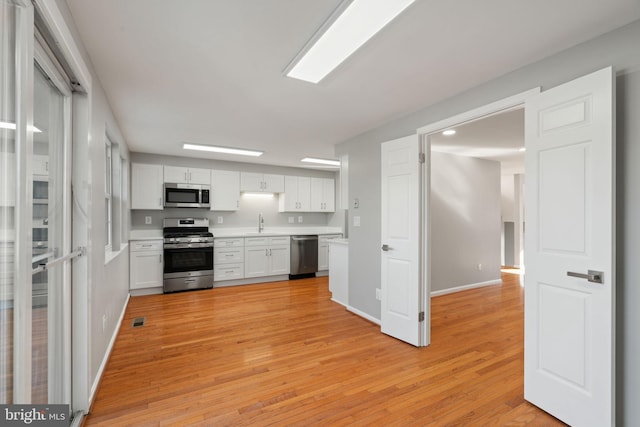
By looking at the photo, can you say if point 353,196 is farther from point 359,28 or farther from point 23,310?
point 23,310

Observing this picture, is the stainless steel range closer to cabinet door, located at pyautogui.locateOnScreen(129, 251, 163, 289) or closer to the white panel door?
cabinet door, located at pyautogui.locateOnScreen(129, 251, 163, 289)

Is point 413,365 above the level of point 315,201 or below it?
below

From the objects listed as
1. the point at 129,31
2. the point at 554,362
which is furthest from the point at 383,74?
the point at 554,362

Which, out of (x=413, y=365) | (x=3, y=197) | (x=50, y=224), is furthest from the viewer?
(x=413, y=365)

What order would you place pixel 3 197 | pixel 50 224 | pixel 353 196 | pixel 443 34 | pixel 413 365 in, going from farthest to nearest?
pixel 353 196, pixel 413 365, pixel 443 34, pixel 50 224, pixel 3 197

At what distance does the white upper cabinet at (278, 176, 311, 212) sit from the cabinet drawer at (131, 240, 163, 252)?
2483mm

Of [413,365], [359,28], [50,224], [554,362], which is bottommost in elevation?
[413,365]

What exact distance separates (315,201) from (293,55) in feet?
15.8

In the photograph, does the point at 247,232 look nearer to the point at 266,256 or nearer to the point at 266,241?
the point at 266,241

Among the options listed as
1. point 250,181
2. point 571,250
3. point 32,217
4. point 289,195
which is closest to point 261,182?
point 250,181

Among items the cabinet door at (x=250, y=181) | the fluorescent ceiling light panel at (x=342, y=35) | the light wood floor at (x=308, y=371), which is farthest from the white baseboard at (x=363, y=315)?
the cabinet door at (x=250, y=181)

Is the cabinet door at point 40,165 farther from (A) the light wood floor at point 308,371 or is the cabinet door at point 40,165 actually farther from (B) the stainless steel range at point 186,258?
(B) the stainless steel range at point 186,258

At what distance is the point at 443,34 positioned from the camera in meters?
1.73

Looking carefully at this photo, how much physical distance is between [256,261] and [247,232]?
0.74 metres
